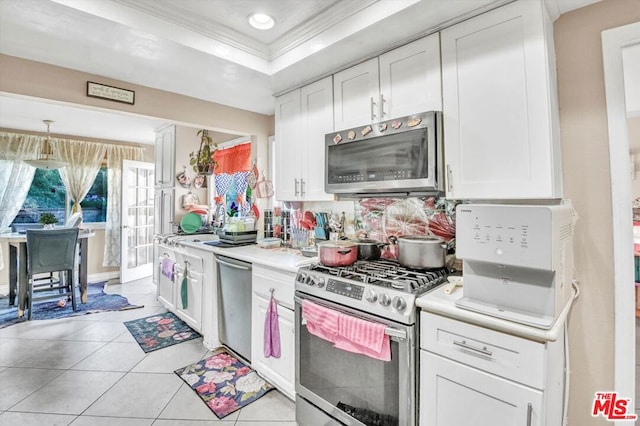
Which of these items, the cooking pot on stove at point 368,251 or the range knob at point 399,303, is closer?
the range knob at point 399,303

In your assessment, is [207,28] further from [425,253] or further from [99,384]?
[99,384]

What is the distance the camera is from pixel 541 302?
1.18m

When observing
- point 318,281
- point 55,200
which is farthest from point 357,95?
point 55,200

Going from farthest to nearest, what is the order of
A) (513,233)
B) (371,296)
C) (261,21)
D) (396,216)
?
(396,216) → (261,21) → (371,296) → (513,233)

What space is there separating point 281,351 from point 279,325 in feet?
0.56

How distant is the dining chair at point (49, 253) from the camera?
3482 millimetres

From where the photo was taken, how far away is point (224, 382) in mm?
2268

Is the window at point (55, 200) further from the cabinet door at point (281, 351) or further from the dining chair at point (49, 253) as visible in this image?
the cabinet door at point (281, 351)

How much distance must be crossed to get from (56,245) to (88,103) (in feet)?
7.21

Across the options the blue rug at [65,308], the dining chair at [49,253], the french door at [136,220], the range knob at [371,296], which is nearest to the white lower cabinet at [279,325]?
the range knob at [371,296]

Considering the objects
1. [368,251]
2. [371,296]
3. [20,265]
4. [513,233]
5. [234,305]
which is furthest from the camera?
[20,265]

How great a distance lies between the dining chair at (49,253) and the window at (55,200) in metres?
1.85

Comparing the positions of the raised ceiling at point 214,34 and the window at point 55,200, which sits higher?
the raised ceiling at point 214,34

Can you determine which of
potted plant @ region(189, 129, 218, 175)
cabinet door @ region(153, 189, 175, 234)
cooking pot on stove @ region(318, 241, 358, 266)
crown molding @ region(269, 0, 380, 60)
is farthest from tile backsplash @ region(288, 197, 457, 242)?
cabinet door @ region(153, 189, 175, 234)
